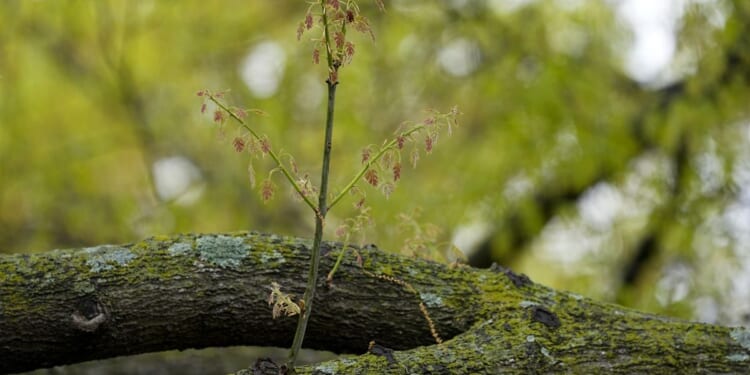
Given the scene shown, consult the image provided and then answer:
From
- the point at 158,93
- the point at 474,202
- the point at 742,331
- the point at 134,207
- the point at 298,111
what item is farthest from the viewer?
the point at 158,93

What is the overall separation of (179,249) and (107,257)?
17 cm

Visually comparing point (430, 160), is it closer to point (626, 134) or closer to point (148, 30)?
point (626, 134)

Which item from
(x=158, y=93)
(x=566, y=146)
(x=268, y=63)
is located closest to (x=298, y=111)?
(x=268, y=63)

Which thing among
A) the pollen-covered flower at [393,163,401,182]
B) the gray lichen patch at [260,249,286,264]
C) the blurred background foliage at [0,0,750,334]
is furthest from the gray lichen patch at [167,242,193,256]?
the blurred background foliage at [0,0,750,334]

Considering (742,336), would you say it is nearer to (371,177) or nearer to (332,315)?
(332,315)

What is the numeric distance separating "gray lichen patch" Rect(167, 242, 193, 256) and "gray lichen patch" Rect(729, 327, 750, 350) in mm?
1414

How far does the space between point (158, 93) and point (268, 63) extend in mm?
861

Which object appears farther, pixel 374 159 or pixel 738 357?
pixel 738 357

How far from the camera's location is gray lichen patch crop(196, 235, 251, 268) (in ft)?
8.12

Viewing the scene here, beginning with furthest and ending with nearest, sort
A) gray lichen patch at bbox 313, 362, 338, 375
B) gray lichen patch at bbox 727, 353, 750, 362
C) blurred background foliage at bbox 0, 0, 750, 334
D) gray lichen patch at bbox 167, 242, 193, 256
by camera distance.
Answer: blurred background foliage at bbox 0, 0, 750, 334, gray lichen patch at bbox 727, 353, 750, 362, gray lichen patch at bbox 167, 242, 193, 256, gray lichen patch at bbox 313, 362, 338, 375

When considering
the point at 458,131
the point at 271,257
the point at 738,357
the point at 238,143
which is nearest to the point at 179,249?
the point at 271,257

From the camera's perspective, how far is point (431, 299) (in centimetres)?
262

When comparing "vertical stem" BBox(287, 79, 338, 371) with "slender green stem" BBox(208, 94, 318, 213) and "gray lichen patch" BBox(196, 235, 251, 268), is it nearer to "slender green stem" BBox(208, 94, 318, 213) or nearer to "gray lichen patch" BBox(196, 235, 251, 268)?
"slender green stem" BBox(208, 94, 318, 213)

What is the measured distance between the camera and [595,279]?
237 inches
